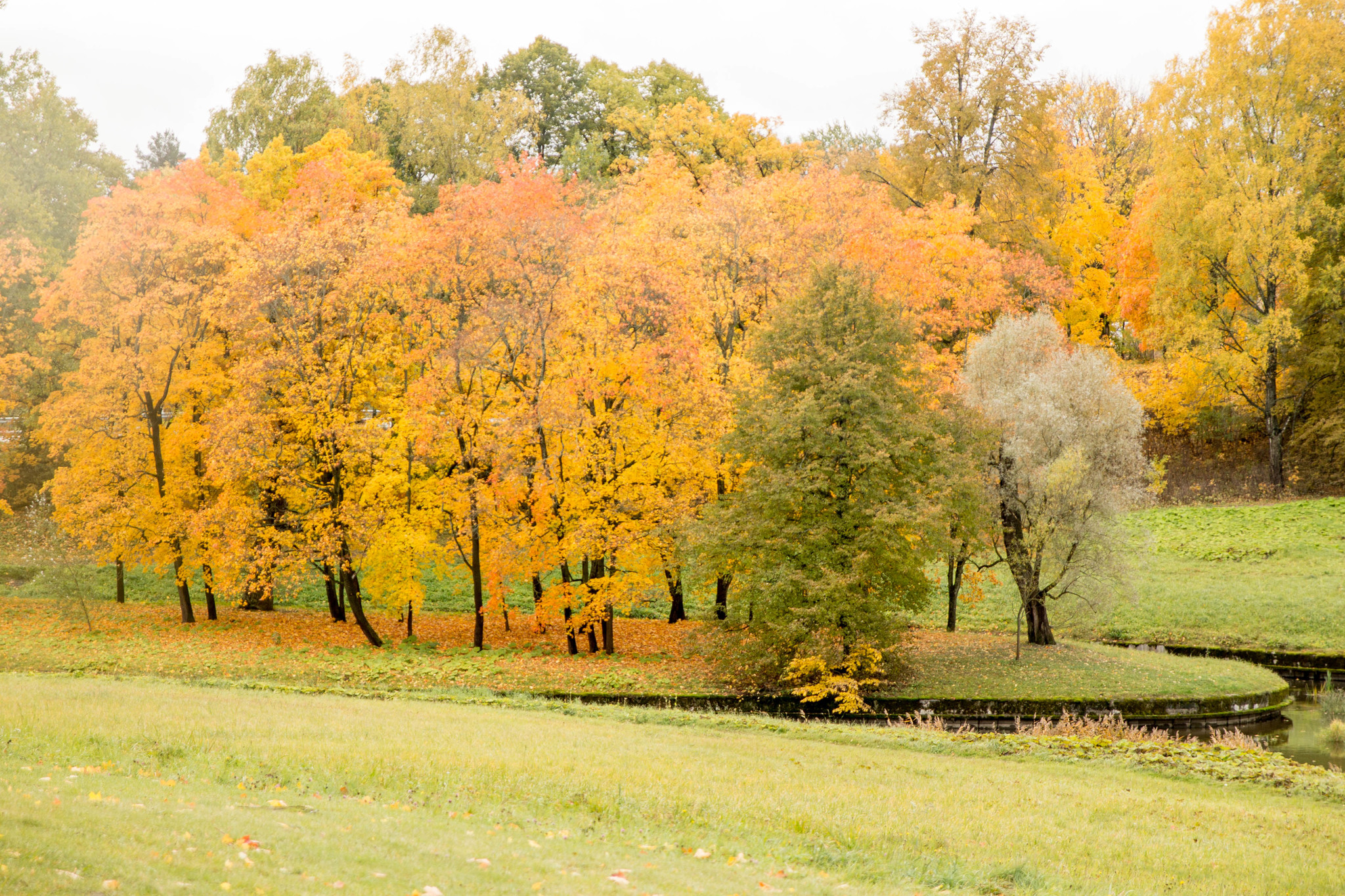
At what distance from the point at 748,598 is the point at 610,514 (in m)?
5.27

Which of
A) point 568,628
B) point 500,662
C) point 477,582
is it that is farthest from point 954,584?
point 477,582

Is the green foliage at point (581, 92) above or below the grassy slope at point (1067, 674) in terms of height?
above

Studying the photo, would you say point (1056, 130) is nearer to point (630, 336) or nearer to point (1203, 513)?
point (1203, 513)

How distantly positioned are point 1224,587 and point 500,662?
2665cm

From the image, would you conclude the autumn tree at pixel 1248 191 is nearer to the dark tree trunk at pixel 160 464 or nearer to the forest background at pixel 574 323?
the forest background at pixel 574 323

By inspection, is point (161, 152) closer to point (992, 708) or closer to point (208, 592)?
point (208, 592)

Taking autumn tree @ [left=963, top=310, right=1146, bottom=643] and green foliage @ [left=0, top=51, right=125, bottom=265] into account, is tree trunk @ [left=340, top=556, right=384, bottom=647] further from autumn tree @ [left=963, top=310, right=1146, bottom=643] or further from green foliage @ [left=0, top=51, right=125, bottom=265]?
green foliage @ [left=0, top=51, right=125, bottom=265]

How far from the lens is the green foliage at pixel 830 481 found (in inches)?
922

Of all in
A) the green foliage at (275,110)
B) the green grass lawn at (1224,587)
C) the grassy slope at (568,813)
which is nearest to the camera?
the grassy slope at (568,813)

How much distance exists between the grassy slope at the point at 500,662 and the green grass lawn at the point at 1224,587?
3254 millimetres

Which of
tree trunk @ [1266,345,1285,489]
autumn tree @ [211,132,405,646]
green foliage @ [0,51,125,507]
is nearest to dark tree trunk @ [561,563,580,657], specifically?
autumn tree @ [211,132,405,646]

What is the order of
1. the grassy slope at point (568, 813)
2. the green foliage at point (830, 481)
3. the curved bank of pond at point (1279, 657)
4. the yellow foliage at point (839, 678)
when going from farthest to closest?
1. the curved bank of pond at point (1279, 657)
2. the green foliage at point (830, 481)
3. the yellow foliage at point (839, 678)
4. the grassy slope at point (568, 813)

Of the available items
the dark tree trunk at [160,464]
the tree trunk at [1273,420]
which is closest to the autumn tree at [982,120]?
the tree trunk at [1273,420]

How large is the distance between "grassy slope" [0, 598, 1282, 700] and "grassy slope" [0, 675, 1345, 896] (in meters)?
7.21
